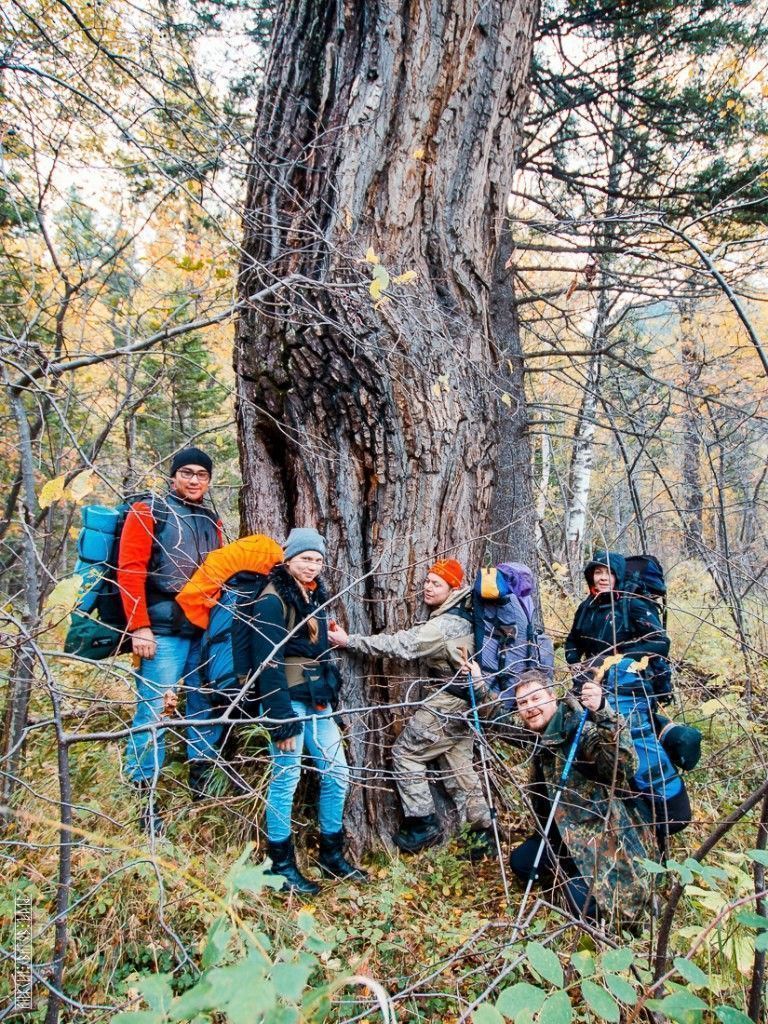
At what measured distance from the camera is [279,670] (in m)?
2.99

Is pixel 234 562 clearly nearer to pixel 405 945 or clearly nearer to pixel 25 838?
pixel 25 838

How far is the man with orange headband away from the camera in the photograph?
3.47 metres

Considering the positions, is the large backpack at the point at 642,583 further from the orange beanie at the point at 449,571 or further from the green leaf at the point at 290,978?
the green leaf at the point at 290,978

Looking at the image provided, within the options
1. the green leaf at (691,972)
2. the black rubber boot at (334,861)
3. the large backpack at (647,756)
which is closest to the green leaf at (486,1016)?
the green leaf at (691,972)

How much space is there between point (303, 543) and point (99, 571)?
1.16m

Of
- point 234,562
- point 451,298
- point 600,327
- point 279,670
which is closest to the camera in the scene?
point 279,670

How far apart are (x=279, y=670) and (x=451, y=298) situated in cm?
281

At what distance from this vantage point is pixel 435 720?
141 inches

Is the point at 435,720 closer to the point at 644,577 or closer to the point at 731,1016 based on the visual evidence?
the point at 644,577

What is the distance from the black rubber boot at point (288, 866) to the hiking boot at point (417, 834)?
0.66 metres

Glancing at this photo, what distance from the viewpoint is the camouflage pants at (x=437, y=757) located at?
3547 millimetres

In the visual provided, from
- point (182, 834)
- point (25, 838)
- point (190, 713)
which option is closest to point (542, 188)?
point (190, 713)

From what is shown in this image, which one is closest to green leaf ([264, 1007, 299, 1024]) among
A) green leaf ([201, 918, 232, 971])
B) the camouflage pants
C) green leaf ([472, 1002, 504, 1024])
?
green leaf ([201, 918, 232, 971])

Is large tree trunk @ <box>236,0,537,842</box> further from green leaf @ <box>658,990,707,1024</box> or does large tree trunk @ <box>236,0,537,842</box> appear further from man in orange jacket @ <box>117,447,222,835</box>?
green leaf @ <box>658,990,707,1024</box>
